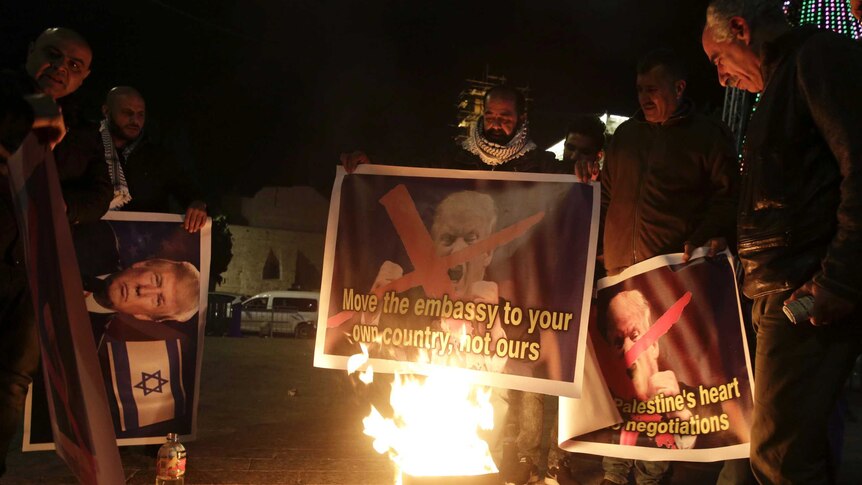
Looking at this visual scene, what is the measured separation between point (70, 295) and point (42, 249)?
9.2 inches

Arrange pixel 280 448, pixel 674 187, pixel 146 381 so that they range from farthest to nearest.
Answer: pixel 280 448
pixel 146 381
pixel 674 187

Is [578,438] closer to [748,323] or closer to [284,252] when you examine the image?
[748,323]

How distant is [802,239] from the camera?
2572 mm

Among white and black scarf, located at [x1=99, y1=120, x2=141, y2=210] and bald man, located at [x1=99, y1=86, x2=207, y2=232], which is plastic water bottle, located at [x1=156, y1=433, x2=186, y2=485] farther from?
white and black scarf, located at [x1=99, y1=120, x2=141, y2=210]

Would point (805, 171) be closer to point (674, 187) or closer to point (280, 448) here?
point (674, 187)

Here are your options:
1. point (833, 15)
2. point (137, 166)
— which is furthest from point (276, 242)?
point (137, 166)

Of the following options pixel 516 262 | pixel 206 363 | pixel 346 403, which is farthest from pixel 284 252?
pixel 516 262

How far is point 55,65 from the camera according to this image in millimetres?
3783

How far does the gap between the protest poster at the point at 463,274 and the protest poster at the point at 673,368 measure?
225mm

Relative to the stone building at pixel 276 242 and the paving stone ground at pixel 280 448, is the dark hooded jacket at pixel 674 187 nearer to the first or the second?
the paving stone ground at pixel 280 448

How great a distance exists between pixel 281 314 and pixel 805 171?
26410 mm

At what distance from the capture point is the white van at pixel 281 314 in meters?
27.6

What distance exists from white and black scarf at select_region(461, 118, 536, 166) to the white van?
75.7 ft

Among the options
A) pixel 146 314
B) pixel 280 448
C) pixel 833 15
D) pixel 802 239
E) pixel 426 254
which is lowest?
pixel 280 448
